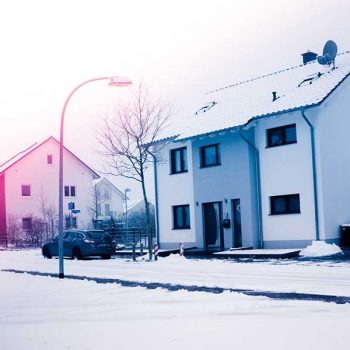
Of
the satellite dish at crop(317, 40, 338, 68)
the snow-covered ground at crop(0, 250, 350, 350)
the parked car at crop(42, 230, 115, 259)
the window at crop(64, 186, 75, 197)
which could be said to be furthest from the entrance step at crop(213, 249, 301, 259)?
the window at crop(64, 186, 75, 197)

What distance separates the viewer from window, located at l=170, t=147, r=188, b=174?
94.2 ft

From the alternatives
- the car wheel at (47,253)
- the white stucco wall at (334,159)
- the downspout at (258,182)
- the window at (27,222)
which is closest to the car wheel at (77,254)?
the car wheel at (47,253)

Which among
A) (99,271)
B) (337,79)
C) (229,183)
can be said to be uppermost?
(337,79)

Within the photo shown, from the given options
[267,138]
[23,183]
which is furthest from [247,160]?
[23,183]

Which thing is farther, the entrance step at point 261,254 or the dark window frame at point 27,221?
the dark window frame at point 27,221

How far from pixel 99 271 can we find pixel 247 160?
29.8 ft

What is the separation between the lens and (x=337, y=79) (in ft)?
76.1

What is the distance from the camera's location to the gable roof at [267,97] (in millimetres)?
23103

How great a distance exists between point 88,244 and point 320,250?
35.1 ft

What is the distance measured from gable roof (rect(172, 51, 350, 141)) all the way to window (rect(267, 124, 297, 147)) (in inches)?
39.3

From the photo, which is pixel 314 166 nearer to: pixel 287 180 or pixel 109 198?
pixel 287 180

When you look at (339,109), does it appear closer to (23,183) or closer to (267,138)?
(267,138)

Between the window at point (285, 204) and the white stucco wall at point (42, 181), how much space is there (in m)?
32.0

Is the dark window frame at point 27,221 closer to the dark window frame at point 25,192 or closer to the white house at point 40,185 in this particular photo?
the white house at point 40,185
